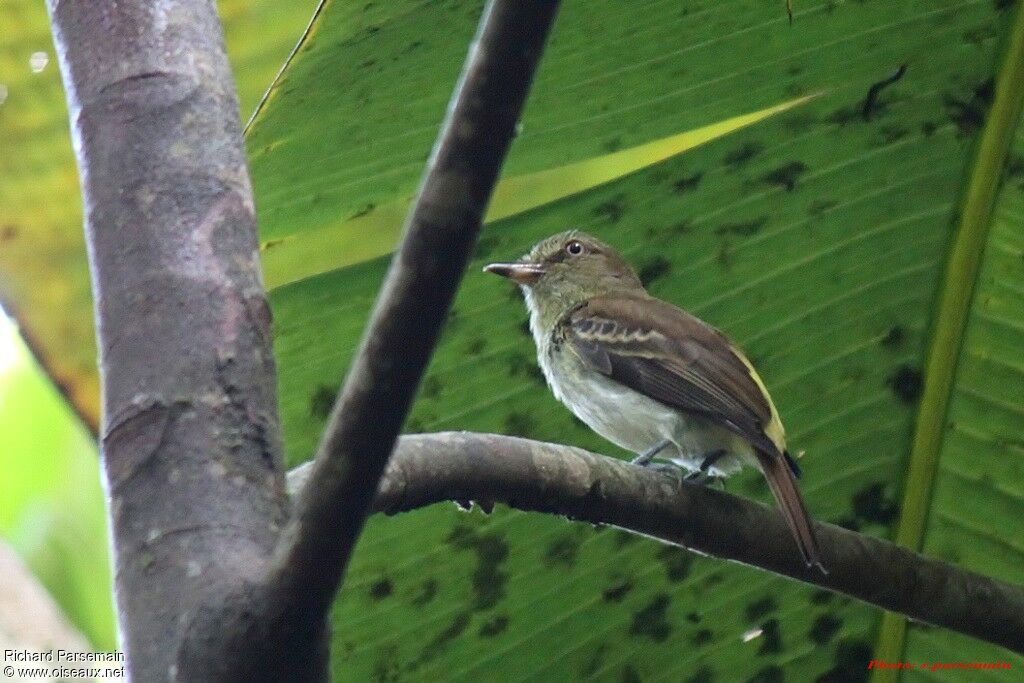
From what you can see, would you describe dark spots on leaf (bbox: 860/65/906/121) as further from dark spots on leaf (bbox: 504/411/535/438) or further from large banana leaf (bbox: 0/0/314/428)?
large banana leaf (bbox: 0/0/314/428)

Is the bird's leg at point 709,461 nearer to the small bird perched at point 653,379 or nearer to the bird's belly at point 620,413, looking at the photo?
the small bird perched at point 653,379

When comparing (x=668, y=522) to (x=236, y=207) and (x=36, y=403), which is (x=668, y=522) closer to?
(x=236, y=207)

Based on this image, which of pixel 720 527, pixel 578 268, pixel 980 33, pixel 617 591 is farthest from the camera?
pixel 578 268

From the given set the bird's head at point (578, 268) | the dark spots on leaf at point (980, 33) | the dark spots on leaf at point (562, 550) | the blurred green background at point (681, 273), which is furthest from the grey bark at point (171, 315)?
the bird's head at point (578, 268)

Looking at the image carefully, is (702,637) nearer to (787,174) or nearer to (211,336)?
(787,174)

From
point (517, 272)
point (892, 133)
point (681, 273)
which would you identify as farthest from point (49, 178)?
point (892, 133)

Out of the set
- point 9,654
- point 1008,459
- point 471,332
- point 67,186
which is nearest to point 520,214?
point 471,332

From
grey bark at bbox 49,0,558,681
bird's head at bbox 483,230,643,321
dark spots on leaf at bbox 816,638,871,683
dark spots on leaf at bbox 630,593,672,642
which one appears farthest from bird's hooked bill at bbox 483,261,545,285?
grey bark at bbox 49,0,558,681

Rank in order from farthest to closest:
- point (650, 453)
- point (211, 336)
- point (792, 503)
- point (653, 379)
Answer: point (653, 379), point (650, 453), point (792, 503), point (211, 336)
